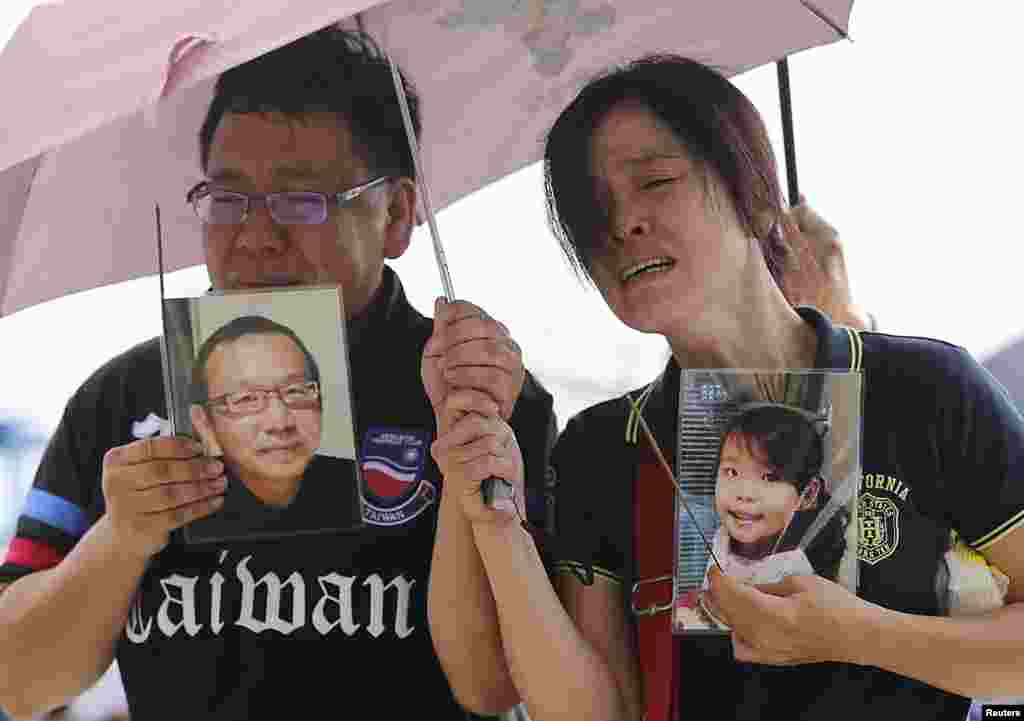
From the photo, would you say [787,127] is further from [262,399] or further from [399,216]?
[262,399]

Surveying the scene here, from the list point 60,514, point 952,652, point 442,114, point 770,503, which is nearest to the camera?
point 952,652

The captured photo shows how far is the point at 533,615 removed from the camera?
2.14 metres

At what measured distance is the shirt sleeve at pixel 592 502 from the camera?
7.43 feet

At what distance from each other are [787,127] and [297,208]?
2.69ft

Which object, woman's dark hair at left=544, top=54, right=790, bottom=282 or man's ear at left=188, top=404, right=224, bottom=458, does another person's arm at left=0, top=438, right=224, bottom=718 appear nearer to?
man's ear at left=188, top=404, right=224, bottom=458

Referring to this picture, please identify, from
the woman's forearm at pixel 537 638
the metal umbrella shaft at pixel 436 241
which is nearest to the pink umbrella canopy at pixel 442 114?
the metal umbrella shaft at pixel 436 241

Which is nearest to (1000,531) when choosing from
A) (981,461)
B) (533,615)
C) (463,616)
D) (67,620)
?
(981,461)

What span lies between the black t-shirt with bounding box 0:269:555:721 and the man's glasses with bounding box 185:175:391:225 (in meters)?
0.16

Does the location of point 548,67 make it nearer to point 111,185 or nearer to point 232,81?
point 232,81

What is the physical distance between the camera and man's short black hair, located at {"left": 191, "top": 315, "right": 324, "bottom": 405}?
2.29m

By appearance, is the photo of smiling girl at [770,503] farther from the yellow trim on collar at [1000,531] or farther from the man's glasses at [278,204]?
the man's glasses at [278,204]

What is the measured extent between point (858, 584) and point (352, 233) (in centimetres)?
94

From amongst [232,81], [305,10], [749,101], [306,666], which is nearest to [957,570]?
[749,101]

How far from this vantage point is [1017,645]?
2.08 m
